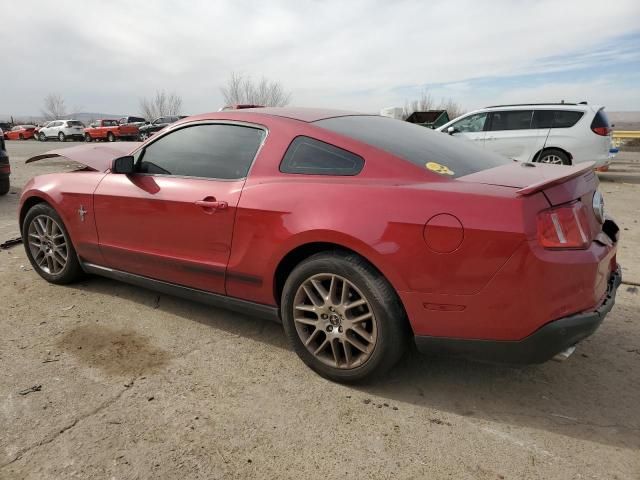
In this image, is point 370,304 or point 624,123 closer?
point 370,304

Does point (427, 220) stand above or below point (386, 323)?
above

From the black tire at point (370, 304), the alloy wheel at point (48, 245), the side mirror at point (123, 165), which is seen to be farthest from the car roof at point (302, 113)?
the alloy wheel at point (48, 245)

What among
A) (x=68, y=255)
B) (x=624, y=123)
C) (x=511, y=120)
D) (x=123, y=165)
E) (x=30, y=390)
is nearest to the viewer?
(x=30, y=390)

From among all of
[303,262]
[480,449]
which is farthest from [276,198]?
[480,449]

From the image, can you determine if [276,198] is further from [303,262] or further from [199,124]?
[199,124]

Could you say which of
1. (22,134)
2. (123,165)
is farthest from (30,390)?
(22,134)

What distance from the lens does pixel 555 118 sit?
10.1 metres

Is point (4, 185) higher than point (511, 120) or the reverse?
the reverse

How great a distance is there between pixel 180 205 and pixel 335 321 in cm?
127

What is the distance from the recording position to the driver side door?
2.95 metres

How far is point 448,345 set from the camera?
2.31 metres

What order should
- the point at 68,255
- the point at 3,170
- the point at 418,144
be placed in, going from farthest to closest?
1. the point at 3,170
2. the point at 68,255
3. the point at 418,144

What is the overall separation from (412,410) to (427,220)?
970 mm

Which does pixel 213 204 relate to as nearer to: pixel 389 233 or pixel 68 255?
pixel 389 233
